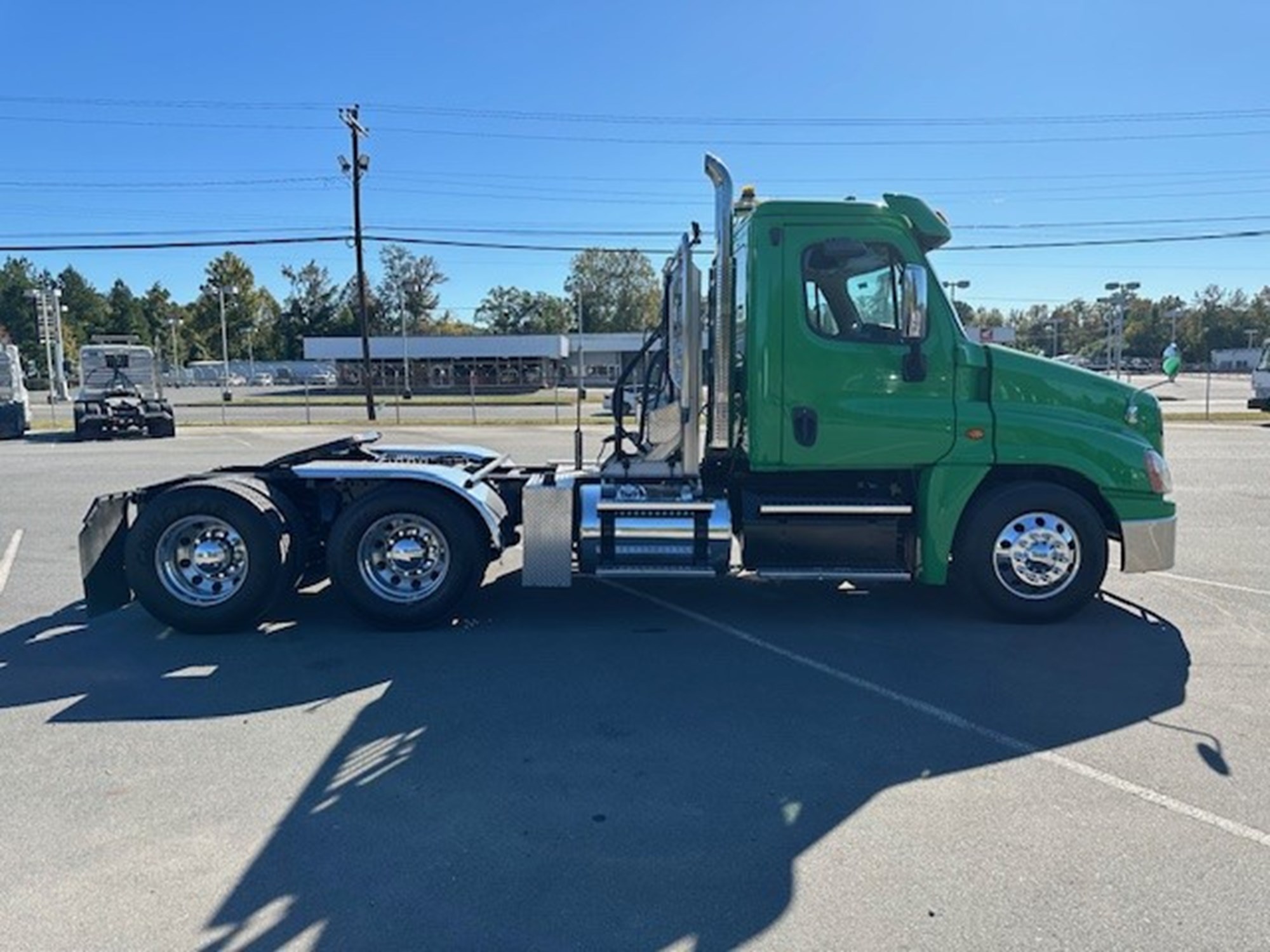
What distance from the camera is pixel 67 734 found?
4309 millimetres

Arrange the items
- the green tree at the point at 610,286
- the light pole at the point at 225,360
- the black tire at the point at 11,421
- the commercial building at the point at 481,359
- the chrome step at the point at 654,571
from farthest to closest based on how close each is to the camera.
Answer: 1. the green tree at the point at 610,286
2. the commercial building at the point at 481,359
3. the light pole at the point at 225,360
4. the black tire at the point at 11,421
5. the chrome step at the point at 654,571

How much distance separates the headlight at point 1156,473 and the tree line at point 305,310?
93.4 meters

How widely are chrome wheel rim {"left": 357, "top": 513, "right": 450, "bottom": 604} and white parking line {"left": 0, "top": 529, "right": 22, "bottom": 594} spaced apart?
3591mm

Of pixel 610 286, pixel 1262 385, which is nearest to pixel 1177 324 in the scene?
pixel 610 286

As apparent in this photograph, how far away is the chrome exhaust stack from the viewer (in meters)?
6.28

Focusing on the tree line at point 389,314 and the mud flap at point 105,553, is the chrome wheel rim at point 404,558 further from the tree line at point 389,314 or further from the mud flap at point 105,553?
the tree line at point 389,314

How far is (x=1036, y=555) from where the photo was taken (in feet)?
19.7

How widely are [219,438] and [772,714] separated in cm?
2346

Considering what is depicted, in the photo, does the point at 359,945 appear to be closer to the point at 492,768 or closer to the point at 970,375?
the point at 492,768

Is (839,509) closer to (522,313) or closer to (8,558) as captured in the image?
(8,558)

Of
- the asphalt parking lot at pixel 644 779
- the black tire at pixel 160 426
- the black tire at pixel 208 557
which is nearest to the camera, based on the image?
the asphalt parking lot at pixel 644 779

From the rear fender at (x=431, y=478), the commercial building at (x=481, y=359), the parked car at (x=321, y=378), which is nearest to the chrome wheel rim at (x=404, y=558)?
the rear fender at (x=431, y=478)

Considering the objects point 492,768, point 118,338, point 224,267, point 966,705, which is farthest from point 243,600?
point 224,267

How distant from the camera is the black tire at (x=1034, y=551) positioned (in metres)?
5.96
